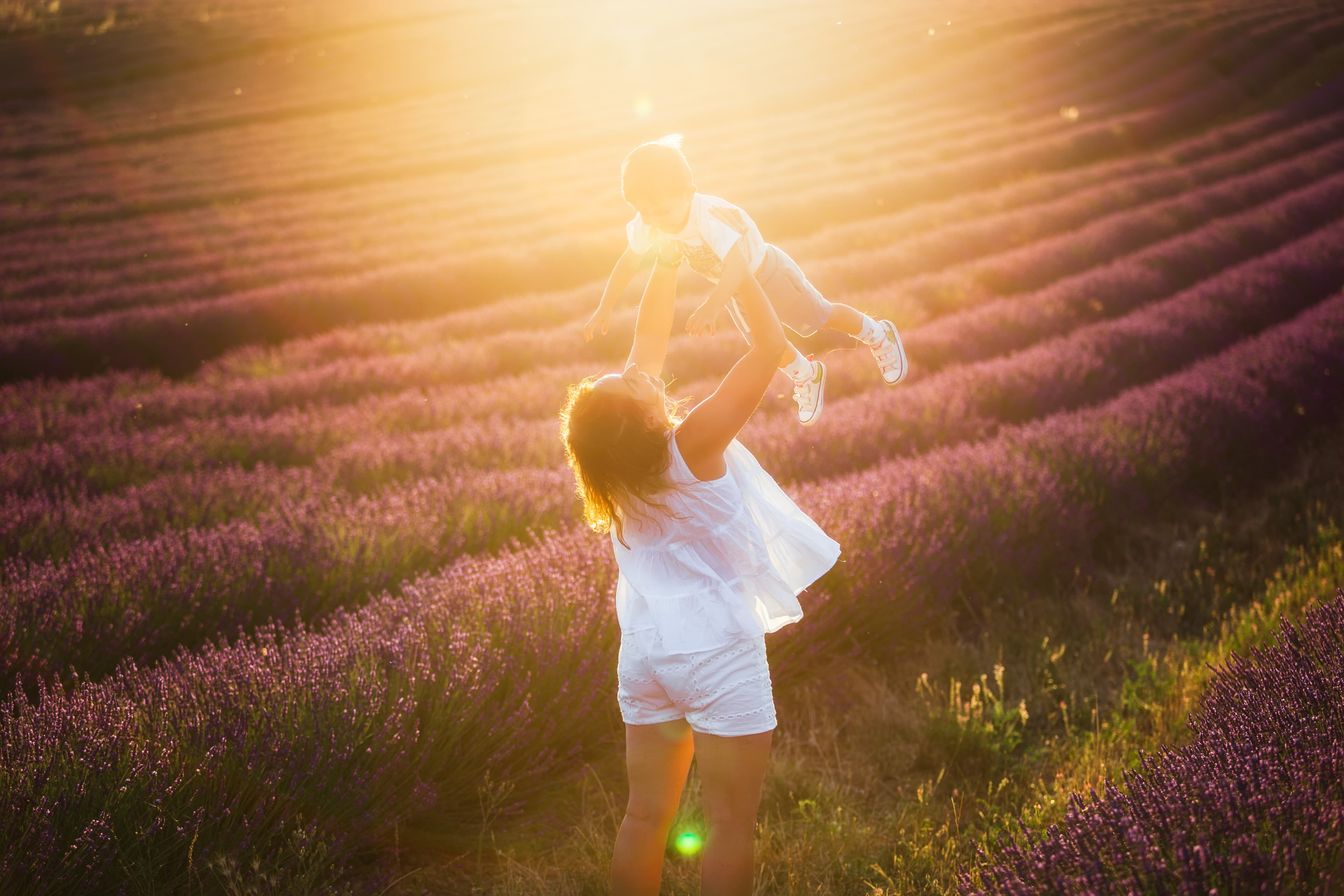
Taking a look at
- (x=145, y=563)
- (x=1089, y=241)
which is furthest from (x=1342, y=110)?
(x=145, y=563)

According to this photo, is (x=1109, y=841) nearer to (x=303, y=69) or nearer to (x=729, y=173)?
(x=729, y=173)

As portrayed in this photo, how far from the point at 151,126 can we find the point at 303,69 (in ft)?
39.9

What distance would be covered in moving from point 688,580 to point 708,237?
0.68 m

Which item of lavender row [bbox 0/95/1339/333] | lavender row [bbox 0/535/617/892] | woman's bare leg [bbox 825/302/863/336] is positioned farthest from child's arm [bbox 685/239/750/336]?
lavender row [bbox 0/95/1339/333]

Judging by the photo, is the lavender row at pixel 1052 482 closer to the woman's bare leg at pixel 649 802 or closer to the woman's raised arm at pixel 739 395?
the woman's bare leg at pixel 649 802

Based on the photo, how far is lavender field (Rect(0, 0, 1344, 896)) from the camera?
5.61 feet

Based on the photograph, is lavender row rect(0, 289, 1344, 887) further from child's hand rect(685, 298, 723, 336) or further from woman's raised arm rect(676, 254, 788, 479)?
child's hand rect(685, 298, 723, 336)

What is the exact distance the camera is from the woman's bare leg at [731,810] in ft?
4.79

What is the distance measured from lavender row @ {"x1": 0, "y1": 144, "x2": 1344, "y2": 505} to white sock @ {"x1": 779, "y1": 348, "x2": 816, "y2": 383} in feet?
10.5

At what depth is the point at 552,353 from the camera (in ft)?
24.8

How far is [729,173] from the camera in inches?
636

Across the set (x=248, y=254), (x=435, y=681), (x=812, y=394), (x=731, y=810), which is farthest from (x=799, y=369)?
(x=248, y=254)

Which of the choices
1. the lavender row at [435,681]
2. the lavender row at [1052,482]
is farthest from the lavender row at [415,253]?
the lavender row at [435,681]

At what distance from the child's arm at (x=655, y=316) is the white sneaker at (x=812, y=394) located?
1.15 ft
